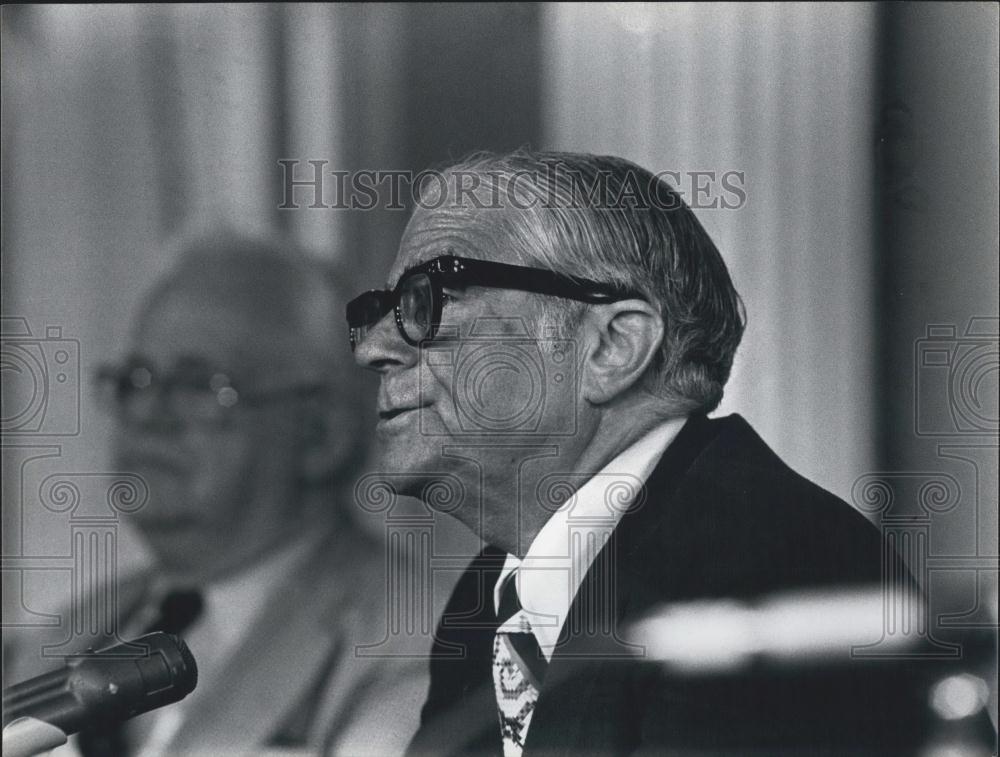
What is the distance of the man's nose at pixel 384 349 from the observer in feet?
7.41

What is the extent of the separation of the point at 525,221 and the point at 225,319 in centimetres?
60

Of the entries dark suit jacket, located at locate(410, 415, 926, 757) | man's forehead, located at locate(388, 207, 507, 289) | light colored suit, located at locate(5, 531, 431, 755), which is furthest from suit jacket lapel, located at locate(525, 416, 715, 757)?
man's forehead, located at locate(388, 207, 507, 289)

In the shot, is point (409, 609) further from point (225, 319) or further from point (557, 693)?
point (225, 319)

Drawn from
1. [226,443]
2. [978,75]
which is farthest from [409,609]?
[978,75]

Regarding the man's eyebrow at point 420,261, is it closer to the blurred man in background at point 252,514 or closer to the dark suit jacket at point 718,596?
the blurred man in background at point 252,514

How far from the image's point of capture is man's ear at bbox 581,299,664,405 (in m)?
2.21

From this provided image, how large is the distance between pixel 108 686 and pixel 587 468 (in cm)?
97

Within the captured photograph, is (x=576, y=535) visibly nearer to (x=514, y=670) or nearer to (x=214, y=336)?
(x=514, y=670)

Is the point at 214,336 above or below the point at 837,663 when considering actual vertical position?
above

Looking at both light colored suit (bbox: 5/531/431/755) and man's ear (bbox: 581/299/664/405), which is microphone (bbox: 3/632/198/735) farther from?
man's ear (bbox: 581/299/664/405)

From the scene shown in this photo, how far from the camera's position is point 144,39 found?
2.39 m

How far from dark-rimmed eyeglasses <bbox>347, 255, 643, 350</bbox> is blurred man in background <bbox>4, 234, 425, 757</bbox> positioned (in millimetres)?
134

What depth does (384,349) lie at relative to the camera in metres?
2.27

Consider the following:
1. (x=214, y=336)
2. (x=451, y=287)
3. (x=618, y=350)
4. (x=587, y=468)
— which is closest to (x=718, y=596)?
(x=587, y=468)
